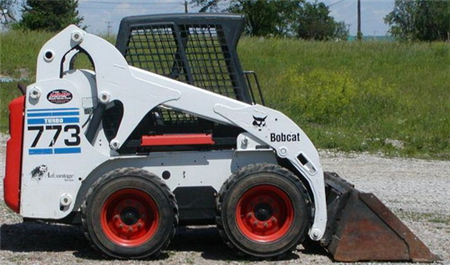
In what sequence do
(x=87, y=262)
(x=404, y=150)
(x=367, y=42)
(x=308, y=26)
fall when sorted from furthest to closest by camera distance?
(x=308, y=26) → (x=367, y=42) → (x=404, y=150) → (x=87, y=262)

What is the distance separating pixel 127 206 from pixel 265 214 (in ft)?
4.16

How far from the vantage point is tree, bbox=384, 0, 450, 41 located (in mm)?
56625

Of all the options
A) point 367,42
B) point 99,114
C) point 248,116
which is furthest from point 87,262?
point 367,42

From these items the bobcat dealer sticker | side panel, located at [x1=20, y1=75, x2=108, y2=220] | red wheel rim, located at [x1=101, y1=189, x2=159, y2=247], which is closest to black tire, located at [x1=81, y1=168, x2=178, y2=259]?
red wheel rim, located at [x1=101, y1=189, x2=159, y2=247]

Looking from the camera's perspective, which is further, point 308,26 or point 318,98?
point 308,26

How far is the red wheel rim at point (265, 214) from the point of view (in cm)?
757

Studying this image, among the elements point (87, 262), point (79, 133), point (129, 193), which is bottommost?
point (87, 262)

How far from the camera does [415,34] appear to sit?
193 feet

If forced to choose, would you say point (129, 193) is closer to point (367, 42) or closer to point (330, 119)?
point (330, 119)

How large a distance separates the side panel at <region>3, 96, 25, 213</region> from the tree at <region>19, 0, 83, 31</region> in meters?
46.7

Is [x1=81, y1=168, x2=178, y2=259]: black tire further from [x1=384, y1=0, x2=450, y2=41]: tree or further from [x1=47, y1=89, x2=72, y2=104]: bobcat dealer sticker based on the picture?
[x1=384, y1=0, x2=450, y2=41]: tree

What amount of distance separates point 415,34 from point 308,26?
22.4 m

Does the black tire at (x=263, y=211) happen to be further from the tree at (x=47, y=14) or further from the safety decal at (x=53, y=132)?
the tree at (x=47, y=14)

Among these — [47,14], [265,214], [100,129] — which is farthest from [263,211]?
[47,14]
